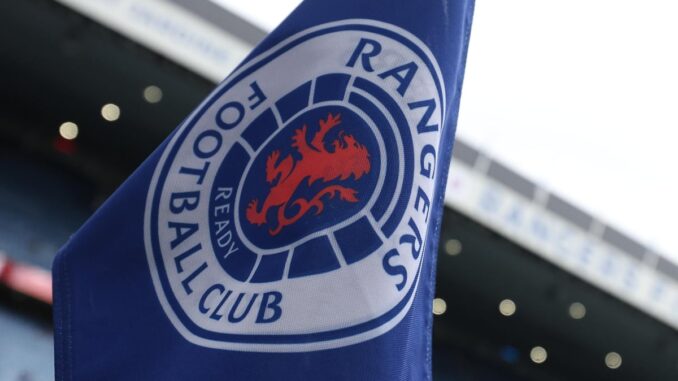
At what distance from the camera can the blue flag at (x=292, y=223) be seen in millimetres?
2193

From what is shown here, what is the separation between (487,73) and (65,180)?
593 centimetres

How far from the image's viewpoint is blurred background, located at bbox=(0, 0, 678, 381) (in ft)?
36.5

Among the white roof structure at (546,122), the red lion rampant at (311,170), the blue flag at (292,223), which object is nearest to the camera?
the blue flag at (292,223)

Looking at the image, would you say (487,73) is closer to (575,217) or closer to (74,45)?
(575,217)

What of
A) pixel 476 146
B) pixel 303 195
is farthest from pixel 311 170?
pixel 476 146

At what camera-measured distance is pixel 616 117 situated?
39.6 feet

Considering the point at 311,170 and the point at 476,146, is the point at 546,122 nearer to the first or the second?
the point at 476,146

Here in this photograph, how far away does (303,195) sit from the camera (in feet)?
7.62

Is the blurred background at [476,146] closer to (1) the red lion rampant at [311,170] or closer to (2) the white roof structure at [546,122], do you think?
(2) the white roof structure at [546,122]

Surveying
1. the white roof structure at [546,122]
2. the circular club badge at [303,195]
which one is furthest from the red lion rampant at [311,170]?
the white roof structure at [546,122]

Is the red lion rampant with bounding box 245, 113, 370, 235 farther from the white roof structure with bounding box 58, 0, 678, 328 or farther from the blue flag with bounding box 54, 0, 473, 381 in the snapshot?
the white roof structure with bounding box 58, 0, 678, 328

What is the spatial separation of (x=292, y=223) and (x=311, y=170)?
15 centimetres

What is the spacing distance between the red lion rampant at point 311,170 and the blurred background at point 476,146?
344 inches

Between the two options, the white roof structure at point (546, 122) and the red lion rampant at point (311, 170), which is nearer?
the red lion rampant at point (311, 170)
